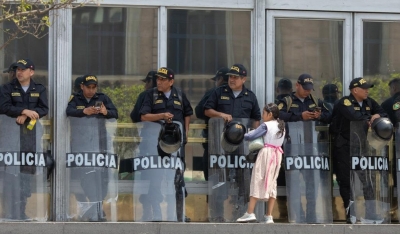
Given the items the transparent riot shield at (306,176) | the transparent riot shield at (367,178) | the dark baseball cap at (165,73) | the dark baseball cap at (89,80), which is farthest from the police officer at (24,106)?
the transparent riot shield at (367,178)

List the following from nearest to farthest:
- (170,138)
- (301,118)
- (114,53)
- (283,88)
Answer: (170,138), (301,118), (114,53), (283,88)

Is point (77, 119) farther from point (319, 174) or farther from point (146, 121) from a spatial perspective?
point (319, 174)

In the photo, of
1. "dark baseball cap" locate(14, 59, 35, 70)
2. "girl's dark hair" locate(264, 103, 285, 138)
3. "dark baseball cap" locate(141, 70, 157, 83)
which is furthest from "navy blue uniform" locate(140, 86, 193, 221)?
"dark baseball cap" locate(14, 59, 35, 70)

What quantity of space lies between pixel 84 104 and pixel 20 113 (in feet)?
2.95

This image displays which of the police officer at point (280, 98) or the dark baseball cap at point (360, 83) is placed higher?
the dark baseball cap at point (360, 83)

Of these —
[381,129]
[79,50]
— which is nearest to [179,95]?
[79,50]

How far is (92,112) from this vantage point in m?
15.1

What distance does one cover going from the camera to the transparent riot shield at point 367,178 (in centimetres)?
1559

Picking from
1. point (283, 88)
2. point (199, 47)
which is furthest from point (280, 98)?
point (199, 47)

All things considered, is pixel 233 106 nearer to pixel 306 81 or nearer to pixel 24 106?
pixel 306 81

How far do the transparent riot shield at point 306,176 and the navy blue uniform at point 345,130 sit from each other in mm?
195

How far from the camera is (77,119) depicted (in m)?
15.4

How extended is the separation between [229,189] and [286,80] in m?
1.89

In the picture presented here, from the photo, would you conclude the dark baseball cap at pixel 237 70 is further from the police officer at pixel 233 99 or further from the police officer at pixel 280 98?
the police officer at pixel 280 98
